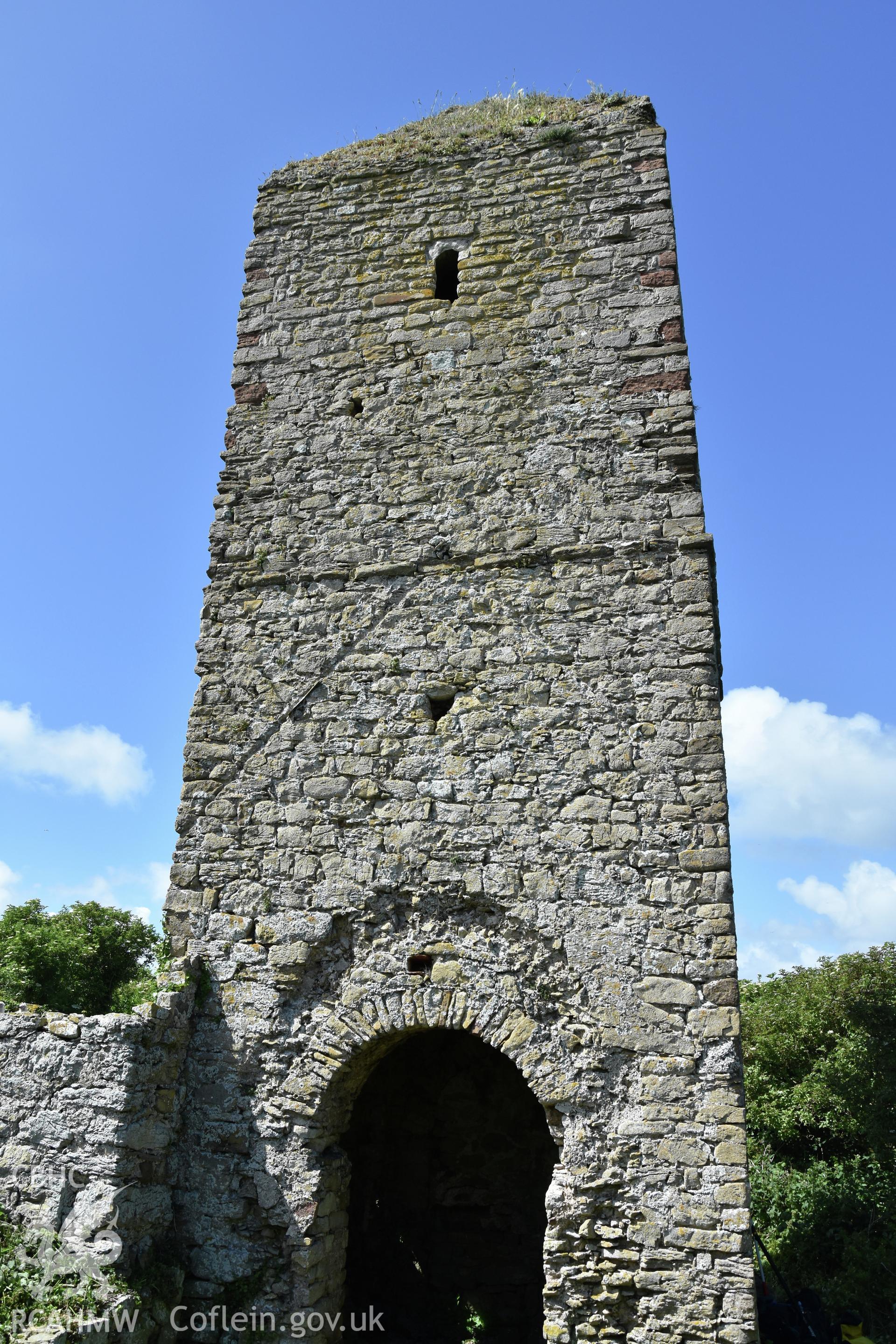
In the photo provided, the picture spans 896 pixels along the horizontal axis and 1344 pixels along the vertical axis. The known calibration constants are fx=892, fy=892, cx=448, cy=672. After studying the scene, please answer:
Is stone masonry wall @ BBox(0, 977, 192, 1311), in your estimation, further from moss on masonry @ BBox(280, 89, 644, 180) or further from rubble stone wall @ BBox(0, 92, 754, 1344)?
moss on masonry @ BBox(280, 89, 644, 180)

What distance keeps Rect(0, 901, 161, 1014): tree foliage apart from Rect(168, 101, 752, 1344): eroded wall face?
7841mm

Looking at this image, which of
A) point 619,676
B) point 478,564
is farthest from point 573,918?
point 478,564

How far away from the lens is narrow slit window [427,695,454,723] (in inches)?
225

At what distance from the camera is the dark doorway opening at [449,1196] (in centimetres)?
677

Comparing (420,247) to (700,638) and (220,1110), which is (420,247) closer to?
(700,638)

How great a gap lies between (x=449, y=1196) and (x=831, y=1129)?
7440 millimetres

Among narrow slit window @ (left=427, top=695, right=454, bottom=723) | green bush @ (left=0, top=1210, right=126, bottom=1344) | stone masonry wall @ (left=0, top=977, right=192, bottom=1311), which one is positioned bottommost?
green bush @ (left=0, top=1210, right=126, bottom=1344)

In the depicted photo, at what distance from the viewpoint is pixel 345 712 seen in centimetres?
583

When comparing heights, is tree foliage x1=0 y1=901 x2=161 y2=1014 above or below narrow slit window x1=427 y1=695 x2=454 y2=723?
below

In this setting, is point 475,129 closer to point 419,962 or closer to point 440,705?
point 440,705

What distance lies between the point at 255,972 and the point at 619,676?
2840 millimetres

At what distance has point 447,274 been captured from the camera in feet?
22.7

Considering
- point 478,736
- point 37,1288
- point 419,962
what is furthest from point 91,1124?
point 478,736

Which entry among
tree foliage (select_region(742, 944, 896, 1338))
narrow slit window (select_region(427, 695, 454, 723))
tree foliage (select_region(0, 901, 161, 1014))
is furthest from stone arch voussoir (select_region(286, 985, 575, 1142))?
tree foliage (select_region(0, 901, 161, 1014))
